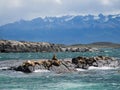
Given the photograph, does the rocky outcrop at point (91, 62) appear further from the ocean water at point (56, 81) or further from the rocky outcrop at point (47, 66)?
the ocean water at point (56, 81)


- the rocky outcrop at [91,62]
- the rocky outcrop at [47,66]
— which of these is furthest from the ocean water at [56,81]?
the rocky outcrop at [91,62]

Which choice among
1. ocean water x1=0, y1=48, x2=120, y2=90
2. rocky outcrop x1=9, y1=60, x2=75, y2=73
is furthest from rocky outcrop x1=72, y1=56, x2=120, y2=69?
ocean water x1=0, y1=48, x2=120, y2=90

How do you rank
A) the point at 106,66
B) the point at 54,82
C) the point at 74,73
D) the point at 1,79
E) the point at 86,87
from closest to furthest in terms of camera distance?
the point at 86,87
the point at 54,82
the point at 1,79
the point at 74,73
the point at 106,66

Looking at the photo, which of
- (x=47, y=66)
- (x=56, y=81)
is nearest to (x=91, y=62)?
(x=47, y=66)

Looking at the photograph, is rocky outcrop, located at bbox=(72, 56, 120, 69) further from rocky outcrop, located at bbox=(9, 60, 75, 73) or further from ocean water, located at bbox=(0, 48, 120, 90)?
ocean water, located at bbox=(0, 48, 120, 90)

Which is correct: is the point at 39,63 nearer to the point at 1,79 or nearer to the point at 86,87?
the point at 1,79

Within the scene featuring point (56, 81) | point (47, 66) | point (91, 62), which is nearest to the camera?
point (56, 81)

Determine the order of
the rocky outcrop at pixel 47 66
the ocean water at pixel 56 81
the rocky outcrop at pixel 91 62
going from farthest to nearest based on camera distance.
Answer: the rocky outcrop at pixel 91 62 < the rocky outcrop at pixel 47 66 < the ocean water at pixel 56 81

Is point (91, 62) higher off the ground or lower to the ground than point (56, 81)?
higher

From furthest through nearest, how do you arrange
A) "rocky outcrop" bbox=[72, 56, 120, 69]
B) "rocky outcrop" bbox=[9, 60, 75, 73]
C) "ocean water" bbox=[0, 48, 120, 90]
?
"rocky outcrop" bbox=[72, 56, 120, 69] < "rocky outcrop" bbox=[9, 60, 75, 73] < "ocean water" bbox=[0, 48, 120, 90]

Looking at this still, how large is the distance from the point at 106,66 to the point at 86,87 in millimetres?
33911

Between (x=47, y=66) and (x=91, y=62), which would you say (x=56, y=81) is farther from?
(x=91, y=62)

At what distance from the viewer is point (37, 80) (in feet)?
212

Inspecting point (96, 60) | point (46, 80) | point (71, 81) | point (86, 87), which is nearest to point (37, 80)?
point (46, 80)
